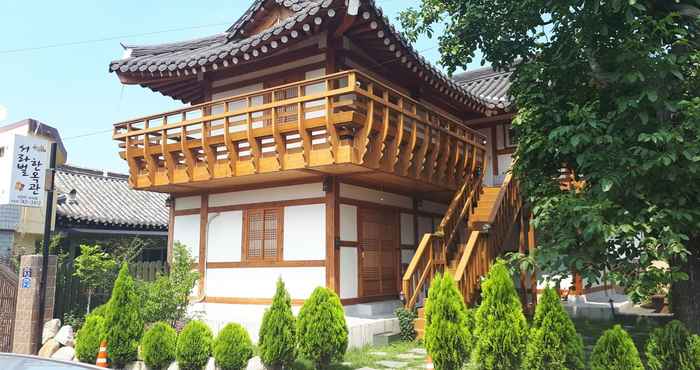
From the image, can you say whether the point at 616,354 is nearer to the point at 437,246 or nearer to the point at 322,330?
the point at 322,330

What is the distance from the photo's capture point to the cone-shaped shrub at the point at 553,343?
21.0 ft

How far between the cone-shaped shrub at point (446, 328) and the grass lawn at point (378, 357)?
1.11 meters

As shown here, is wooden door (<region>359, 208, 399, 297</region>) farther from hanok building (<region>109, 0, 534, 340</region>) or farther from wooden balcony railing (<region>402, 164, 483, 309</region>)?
wooden balcony railing (<region>402, 164, 483, 309</region>)

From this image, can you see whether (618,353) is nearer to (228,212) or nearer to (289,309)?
(289,309)

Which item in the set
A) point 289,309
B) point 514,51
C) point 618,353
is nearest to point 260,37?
point 514,51

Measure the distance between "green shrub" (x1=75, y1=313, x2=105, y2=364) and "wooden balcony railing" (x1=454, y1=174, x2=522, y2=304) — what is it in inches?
238

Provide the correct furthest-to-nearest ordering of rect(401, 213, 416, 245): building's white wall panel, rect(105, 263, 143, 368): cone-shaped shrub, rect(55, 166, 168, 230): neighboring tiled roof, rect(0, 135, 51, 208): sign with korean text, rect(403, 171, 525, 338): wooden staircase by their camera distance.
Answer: rect(55, 166, 168, 230): neighboring tiled roof → rect(401, 213, 416, 245): building's white wall panel → rect(403, 171, 525, 338): wooden staircase → rect(0, 135, 51, 208): sign with korean text → rect(105, 263, 143, 368): cone-shaped shrub

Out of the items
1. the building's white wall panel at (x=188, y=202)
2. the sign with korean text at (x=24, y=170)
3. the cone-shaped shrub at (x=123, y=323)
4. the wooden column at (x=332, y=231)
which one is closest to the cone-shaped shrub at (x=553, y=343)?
the wooden column at (x=332, y=231)

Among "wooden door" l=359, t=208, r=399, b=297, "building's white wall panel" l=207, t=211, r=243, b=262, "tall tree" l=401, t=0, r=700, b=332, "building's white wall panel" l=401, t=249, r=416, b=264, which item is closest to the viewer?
"tall tree" l=401, t=0, r=700, b=332

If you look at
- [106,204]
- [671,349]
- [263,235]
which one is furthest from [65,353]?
[106,204]

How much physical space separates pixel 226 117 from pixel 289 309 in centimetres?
465

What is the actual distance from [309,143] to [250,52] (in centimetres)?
247

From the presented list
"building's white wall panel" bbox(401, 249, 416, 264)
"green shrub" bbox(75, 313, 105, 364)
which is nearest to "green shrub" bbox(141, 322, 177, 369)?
"green shrub" bbox(75, 313, 105, 364)

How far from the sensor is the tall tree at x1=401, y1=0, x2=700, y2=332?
5.87 m
